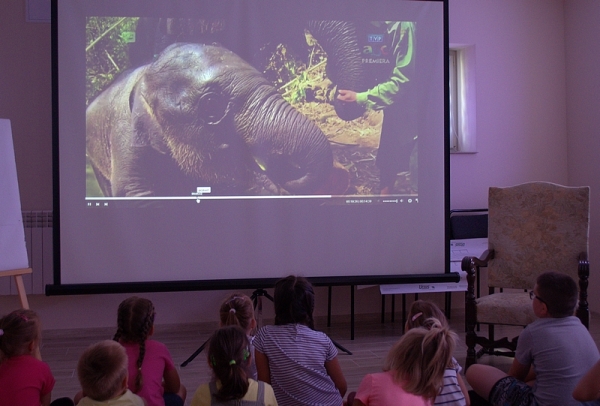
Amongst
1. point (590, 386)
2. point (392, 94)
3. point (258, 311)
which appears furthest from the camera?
point (392, 94)

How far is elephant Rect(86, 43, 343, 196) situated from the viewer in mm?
3770

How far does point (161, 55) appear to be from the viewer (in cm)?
381

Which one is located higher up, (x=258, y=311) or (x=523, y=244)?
(x=523, y=244)

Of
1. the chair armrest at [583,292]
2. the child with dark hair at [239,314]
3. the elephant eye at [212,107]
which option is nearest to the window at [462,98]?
the chair armrest at [583,292]

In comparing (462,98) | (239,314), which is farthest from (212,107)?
(462,98)

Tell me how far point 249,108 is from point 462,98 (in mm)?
2195

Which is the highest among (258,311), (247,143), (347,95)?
(347,95)

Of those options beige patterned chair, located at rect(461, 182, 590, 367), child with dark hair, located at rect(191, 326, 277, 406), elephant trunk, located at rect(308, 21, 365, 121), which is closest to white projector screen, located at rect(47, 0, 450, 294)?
elephant trunk, located at rect(308, 21, 365, 121)

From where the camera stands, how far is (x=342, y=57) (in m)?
4.03

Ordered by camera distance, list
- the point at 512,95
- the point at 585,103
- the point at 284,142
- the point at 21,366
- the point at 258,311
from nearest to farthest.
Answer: the point at 21,366, the point at 258,311, the point at 284,142, the point at 585,103, the point at 512,95

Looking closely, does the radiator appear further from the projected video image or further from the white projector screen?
the projected video image

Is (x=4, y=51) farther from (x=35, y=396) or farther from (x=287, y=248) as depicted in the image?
(x=35, y=396)

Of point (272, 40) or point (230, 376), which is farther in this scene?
point (272, 40)

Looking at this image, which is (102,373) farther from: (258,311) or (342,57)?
(342,57)
